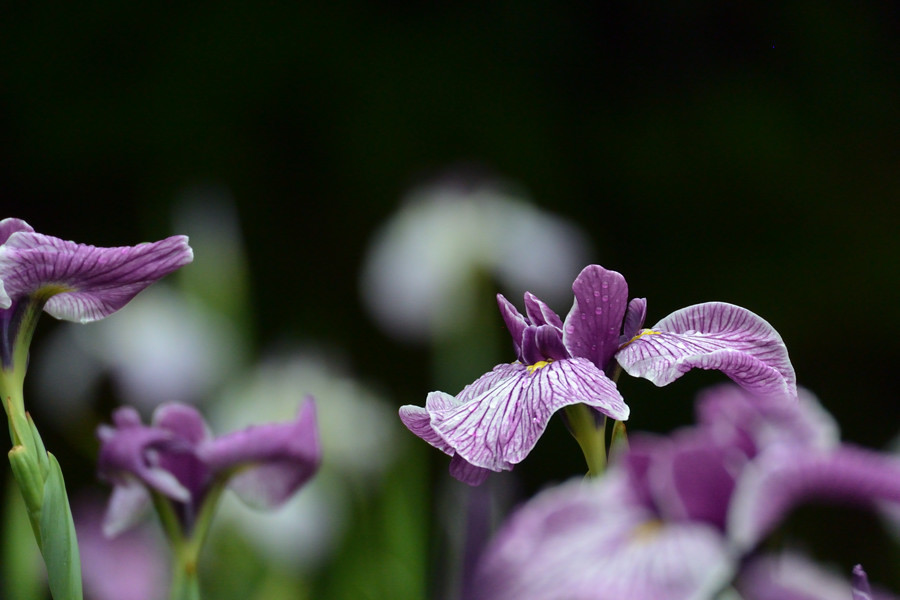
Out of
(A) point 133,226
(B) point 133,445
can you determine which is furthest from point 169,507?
(A) point 133,226

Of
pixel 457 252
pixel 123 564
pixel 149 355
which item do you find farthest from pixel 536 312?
pixel 457 252

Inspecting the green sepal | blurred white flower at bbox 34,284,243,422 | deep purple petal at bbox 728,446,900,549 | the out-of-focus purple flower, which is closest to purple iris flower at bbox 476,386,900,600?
deep purple petal at bbox 728,446,900,549

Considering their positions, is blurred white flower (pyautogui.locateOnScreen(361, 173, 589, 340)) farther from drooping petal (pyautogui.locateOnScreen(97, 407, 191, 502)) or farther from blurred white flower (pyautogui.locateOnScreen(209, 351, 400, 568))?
drooping petal (pyautogui.locateOnScreen(97, 407, 191, 502))

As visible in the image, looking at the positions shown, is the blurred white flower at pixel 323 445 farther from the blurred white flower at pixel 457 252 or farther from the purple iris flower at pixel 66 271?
the purple iris flower at pixel 66 271

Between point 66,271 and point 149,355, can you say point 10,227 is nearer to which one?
point 66,271

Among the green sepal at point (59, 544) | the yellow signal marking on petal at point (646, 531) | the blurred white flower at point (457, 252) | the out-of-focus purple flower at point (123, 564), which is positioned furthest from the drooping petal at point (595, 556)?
the blurred white flower at point (457, 252)
